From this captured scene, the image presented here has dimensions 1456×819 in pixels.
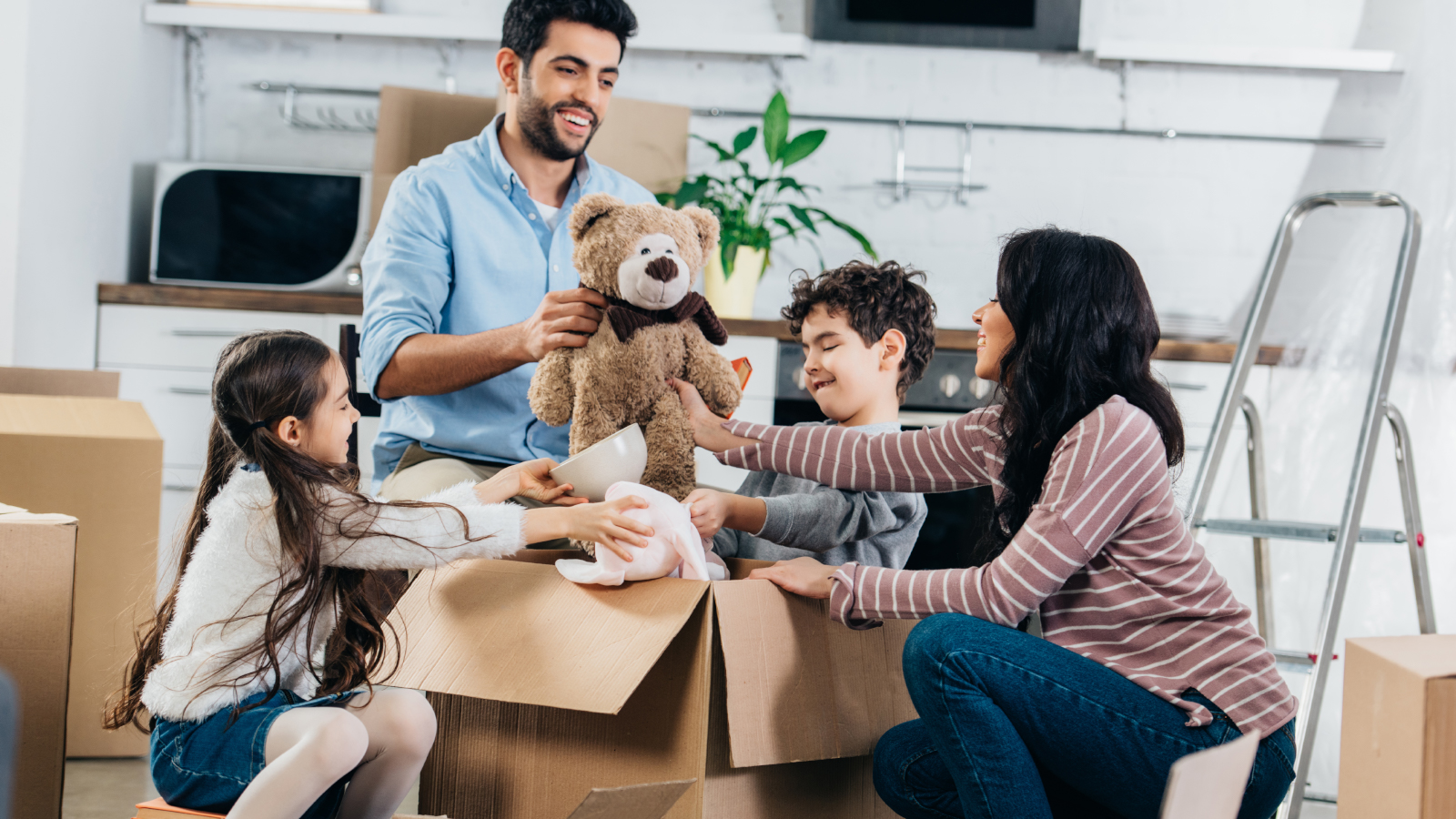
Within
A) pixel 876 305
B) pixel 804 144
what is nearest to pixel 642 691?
pixel 876 305

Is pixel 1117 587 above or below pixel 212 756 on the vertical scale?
above

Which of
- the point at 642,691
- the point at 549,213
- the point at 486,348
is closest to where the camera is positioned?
the point at 642,691

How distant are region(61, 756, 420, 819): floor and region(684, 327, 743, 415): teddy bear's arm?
26.6 inches

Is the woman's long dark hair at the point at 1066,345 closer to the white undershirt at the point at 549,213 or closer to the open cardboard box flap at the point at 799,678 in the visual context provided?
the open cardboard box flap at the point at 799,678

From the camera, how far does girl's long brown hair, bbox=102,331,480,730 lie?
3.31 ft

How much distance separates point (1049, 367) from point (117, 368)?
2137 mm

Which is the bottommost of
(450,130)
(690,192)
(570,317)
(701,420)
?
(701,420)

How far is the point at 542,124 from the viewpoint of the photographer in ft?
4.75

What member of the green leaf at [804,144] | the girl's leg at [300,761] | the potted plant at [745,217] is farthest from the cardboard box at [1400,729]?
the green leaf at [804,144]

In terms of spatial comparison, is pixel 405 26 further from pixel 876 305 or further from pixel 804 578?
pixel 804 578

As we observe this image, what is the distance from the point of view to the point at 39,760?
1110mm

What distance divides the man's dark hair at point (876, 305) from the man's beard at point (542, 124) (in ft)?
1.22

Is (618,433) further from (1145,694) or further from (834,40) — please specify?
(834,40)

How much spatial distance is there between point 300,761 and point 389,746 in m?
0.10
